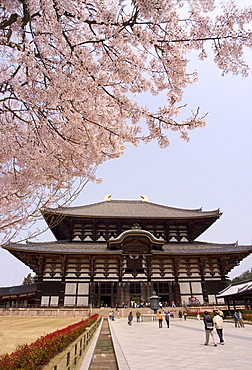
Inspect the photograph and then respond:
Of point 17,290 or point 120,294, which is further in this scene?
point 17,290

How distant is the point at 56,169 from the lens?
267 inches

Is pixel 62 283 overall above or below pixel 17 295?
above

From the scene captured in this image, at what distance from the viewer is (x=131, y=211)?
3366cm

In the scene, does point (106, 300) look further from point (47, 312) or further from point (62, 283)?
point (47, 312)

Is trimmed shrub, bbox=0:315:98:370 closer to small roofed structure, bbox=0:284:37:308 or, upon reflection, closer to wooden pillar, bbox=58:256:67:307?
wooden pillar, bbox=58:256:67:307

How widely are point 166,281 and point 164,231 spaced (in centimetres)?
668

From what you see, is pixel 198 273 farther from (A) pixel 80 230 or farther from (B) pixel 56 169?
(B) pixel 56 169

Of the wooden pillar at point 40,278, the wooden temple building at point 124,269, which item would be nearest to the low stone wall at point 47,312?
the wooden temple building at point 124,269

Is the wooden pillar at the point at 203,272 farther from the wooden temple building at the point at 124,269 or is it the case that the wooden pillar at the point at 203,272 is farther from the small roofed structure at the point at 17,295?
the small roofed structure at the point at 17,295

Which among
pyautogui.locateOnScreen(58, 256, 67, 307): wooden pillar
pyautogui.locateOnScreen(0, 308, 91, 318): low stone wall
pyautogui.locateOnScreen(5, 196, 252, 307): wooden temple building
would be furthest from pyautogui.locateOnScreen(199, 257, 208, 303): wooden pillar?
pyautogui.locateOnScreen(58, 256, 67, 307): wooden pillar

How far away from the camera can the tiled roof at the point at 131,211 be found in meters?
29.9

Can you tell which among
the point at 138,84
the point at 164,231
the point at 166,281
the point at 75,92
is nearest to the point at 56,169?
the point at 75,92

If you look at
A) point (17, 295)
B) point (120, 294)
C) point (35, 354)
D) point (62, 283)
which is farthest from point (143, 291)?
point (35, 354)

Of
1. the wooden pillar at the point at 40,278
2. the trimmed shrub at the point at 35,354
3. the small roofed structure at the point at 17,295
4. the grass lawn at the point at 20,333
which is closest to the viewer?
the trimmed shrub at the point at 35,354
